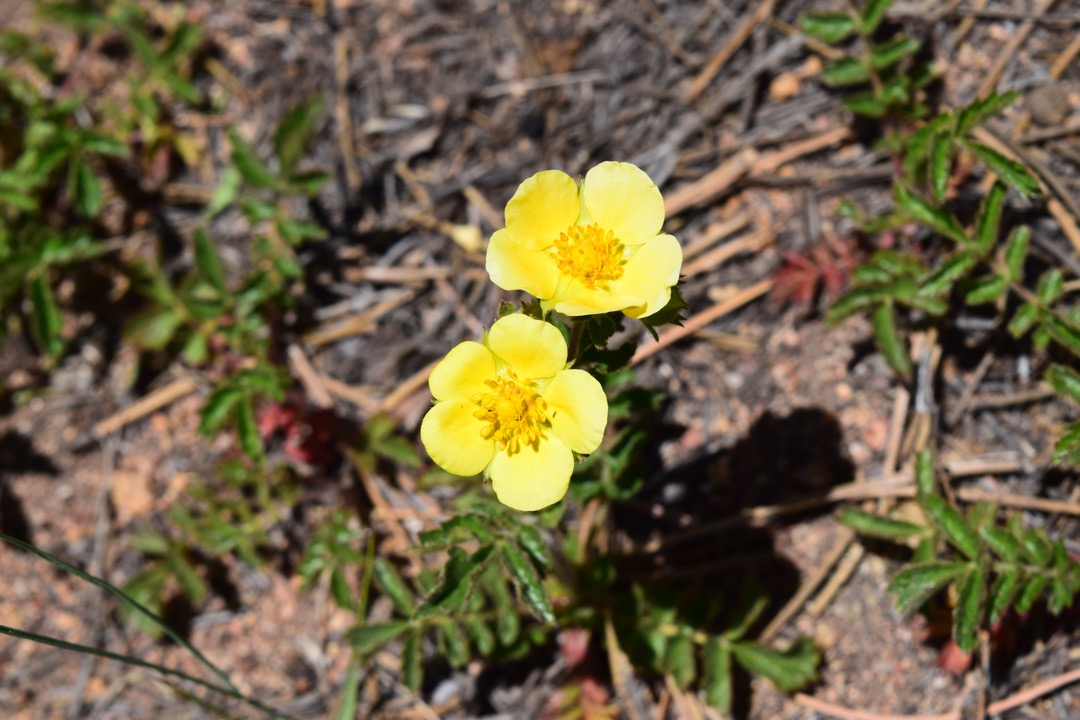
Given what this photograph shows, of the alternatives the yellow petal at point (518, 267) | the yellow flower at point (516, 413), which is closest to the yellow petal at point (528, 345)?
the yellow flower at point (516, 413)

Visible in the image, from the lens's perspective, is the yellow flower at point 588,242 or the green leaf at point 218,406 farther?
the green leaf at point 218,406

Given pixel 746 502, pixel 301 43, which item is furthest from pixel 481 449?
pixel 301 43

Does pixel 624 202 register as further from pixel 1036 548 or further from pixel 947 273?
pixel 1036 548

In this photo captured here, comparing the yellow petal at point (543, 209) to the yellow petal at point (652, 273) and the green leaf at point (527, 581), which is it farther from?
the green leaf at point (527, 581)

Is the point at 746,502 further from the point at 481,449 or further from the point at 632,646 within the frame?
the point at 481,449

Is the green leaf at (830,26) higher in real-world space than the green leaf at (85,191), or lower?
higher
